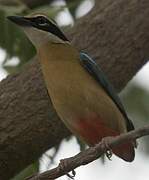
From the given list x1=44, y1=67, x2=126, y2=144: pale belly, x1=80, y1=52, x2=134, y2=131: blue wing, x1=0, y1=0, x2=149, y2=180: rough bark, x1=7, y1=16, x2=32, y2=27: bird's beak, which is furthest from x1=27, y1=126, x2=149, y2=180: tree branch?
x1=0, y1=0, x2=149, y2=180: rough bark

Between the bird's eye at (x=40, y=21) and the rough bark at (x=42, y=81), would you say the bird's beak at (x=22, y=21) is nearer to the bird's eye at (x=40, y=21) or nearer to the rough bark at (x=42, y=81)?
the bird's eye at (x=40, y=21)

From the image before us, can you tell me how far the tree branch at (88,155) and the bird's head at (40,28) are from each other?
1.07 meters

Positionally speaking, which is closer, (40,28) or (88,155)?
(88,155)

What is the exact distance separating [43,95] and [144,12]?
1.04 m

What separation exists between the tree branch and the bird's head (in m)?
1.07

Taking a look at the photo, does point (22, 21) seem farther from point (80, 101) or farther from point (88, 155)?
point (88, 155)

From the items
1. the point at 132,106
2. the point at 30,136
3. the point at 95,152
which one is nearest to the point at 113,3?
the point at 132,106

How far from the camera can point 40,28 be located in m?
6.14

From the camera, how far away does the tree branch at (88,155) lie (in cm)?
479

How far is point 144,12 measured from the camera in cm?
715

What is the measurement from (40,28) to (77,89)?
57 centimetres

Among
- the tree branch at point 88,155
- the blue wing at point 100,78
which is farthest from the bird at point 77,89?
the tree branch at point 88,155

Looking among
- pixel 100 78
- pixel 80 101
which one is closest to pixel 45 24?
pixel 100 78

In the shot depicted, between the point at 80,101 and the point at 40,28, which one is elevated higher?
the point at 40,28
